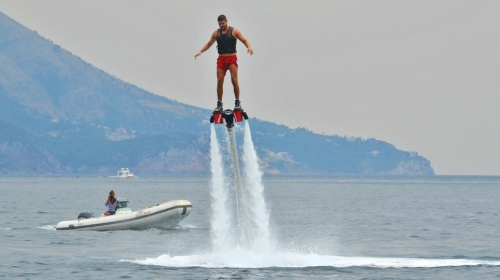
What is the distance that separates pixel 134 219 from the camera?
225 feet

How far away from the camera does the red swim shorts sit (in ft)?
107

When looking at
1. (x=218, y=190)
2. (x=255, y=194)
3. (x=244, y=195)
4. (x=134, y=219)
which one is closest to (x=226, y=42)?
(x=244, y=195)

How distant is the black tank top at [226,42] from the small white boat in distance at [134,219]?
1486 inches

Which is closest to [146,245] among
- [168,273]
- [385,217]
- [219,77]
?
[168,273]

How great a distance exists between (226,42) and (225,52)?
17.1 inches

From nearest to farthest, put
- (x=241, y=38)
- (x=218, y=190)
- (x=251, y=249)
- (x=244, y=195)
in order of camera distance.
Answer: (x=241, y=38), (x=244, y=195), (x=218, y=190), (x=251, y=249)

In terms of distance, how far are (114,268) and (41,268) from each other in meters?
4.28

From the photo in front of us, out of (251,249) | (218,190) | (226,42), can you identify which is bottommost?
(251,249)

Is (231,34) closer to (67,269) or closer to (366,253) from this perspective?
(67,269)

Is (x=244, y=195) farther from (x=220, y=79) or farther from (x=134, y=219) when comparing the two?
(x=134, y=219)

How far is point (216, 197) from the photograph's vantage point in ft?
132

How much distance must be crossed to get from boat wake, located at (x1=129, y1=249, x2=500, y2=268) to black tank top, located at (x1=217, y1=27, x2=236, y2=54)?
46.3 ft

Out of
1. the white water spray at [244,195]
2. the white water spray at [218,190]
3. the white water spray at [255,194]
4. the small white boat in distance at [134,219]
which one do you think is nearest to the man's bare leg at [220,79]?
the white water spray at [244,195]

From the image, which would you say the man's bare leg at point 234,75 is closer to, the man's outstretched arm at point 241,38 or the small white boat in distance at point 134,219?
the man's outstretched arm at point 241,38
